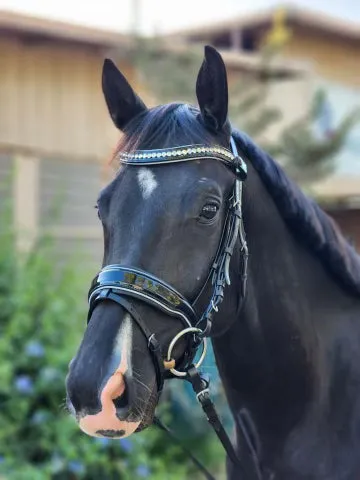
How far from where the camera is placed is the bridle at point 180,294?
191cm

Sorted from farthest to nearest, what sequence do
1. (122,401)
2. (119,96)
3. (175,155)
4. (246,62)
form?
1. (246,62)
2. (119,96)
3. (175,155)
4. (122,401)

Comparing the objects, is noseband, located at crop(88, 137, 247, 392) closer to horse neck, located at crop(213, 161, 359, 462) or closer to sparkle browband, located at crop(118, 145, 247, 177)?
sparkle browband, located at crop(118, 145, 247, 177)

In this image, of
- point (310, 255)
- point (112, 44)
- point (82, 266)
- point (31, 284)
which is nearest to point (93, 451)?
point (31, 284)

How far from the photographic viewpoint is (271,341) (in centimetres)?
230

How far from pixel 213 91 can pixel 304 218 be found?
19.7 inches

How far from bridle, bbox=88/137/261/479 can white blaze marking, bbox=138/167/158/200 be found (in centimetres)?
3

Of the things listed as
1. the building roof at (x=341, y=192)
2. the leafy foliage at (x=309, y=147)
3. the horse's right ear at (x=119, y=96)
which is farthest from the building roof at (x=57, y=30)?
the horse's right ear at (x=119, y=96)

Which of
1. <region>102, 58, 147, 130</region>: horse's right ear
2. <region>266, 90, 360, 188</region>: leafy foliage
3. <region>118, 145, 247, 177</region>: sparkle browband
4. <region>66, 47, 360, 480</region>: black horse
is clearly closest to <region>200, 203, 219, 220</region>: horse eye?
<region>66, 47, 360, 480</region>: black horse

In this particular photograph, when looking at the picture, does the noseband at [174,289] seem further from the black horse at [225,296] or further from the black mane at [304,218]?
the black mane at [304,218]

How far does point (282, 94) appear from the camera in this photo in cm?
1117

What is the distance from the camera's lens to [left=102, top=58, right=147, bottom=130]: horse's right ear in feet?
7.50

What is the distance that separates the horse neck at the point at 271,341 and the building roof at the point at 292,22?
33.8 feet

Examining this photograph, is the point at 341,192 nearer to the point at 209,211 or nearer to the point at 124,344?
the point at 209,211

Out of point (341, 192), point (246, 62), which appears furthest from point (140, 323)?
point (246, 62)
